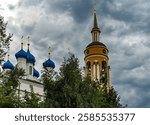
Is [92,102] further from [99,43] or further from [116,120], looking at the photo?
[99,43]

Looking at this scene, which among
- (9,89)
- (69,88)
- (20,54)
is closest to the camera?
(69,88)

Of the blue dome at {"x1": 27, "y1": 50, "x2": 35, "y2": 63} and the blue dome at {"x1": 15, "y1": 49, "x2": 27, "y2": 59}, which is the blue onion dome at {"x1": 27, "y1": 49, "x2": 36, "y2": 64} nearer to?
the blue dome at {"x1": 27, "y1": 50, "x2": 35, "y2": 63}

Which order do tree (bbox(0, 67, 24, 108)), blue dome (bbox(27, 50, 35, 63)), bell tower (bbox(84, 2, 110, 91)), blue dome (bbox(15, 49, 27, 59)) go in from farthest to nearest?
bell tower (bbox(84, 2, 110, 91)), blue dome (bbox(27, 50, 35, 63)), blue dome (bbox(15, 49, 27, 59)), tree (bbox(0, 67, 24, 108))

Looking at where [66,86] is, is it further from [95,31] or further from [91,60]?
[95,31]

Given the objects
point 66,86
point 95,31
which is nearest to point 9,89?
point 66,86

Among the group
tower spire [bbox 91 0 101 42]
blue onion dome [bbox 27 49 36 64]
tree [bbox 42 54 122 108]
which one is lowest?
tree [bbox 42 54 122 108]

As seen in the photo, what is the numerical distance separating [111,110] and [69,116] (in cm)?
71

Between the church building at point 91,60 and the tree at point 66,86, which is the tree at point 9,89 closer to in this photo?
the tree at point 66,86

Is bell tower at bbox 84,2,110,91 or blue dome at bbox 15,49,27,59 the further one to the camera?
bell tower at bbox 84,2,110,91

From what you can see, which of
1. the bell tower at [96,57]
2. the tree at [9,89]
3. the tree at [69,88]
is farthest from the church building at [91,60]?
the tree at [69,88]

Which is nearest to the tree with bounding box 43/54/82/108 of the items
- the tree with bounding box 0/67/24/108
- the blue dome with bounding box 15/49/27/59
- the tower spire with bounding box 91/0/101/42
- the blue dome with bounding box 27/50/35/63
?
the tree with bounding box 0/67/24/108

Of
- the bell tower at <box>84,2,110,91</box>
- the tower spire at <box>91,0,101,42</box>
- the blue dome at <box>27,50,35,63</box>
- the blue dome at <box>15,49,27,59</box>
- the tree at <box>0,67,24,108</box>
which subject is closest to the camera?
the tree at <box>0,67,24,108</box>

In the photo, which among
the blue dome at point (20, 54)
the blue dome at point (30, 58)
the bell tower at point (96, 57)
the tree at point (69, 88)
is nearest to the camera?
the tree at point (69, 88)

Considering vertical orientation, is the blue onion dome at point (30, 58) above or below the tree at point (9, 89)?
above
